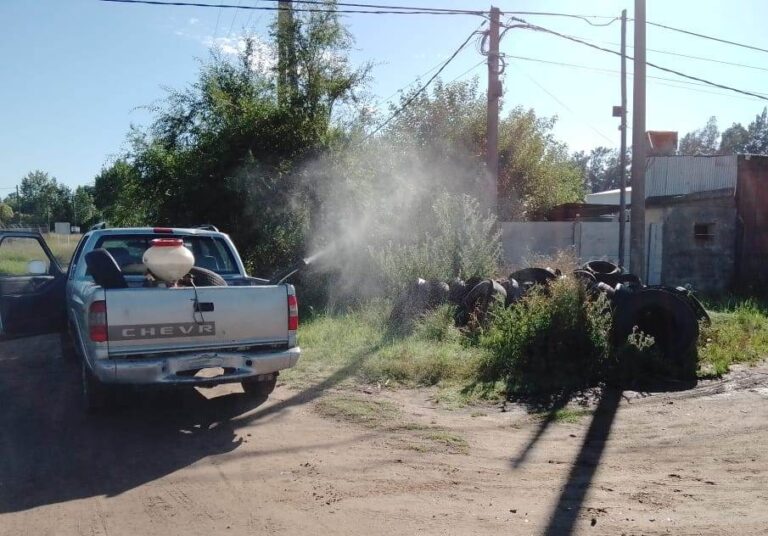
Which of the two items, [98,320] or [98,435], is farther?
[98,435]

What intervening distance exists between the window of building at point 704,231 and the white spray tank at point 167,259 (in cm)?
1478

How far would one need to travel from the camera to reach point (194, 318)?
5.85 meters

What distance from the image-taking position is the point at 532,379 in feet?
25.2

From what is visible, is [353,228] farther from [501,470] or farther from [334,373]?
[501,470]

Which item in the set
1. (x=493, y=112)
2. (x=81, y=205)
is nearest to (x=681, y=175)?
(x=493, y=112)

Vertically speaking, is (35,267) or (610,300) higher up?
(35,267)

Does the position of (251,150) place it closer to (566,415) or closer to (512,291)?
(512,291)

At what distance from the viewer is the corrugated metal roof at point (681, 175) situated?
82.1 ft

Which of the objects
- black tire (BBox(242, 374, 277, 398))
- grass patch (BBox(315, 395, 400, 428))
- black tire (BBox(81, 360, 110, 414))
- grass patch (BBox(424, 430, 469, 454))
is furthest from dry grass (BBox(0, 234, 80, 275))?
grass patch (BBox(424, 430, 469, 454))

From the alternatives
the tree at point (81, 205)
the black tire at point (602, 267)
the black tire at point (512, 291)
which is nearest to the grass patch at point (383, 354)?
the black tire at point (512, 291)

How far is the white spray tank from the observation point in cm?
619

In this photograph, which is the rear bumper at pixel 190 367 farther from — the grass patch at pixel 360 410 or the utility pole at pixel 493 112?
the utility pole at pixel 493 112

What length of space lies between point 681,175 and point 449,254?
18.4 metres

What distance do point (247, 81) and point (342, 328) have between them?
728cm
